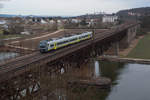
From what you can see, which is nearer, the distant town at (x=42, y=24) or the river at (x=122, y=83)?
the river at (x=122, y=83)

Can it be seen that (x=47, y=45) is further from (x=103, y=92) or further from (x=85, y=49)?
(x=103, y=92)

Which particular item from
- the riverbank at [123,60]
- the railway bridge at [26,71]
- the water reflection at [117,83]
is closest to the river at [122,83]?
the water reflection at [117,83]

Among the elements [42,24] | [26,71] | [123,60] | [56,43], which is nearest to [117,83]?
[56,43]

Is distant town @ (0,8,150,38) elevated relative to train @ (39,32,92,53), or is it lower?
elevated

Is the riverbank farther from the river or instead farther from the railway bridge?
the railway bridge

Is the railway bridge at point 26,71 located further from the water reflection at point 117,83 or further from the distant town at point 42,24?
the distant town at point 42,24

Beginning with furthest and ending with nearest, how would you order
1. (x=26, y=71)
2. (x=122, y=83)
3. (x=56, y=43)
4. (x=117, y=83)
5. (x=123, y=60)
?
(x=123, y=60), (x=117, y=83), (x=122, y=83), (x=56, y=43), (x=26, y=71)

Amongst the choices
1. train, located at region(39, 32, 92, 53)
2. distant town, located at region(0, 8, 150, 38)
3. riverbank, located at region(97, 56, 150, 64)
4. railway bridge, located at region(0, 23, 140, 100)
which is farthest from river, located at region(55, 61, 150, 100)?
distant town, located at region(0, 8, 150, 38)

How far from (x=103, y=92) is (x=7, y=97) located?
1220cm

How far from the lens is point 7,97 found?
9719 millimetres

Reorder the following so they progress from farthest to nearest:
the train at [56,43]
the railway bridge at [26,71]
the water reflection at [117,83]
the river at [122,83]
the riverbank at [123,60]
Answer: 1. the riverbank at [123,60]
2. the river at [122,83]
3. the train at [56,43]
4. the water reflection at [117,83]
5. the railway bridge at [26,71]

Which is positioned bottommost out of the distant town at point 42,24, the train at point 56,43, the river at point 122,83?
the river at point 122,83

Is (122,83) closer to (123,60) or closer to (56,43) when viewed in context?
(56,43)

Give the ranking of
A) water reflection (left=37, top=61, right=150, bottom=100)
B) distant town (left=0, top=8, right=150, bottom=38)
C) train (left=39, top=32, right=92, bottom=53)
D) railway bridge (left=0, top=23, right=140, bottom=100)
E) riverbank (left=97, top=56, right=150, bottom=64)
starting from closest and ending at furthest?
railway bridge (left=0, top=23, right=140, bottom=100)
water reflection (left=37, top=61, right=150, bottom=100)
train (left=39, top=32, right=92, bottom=53)
riverbank (left=97, top=56, right=150, bottom=64)
distant town (left=0, top=8, right=150, bottom=38)
